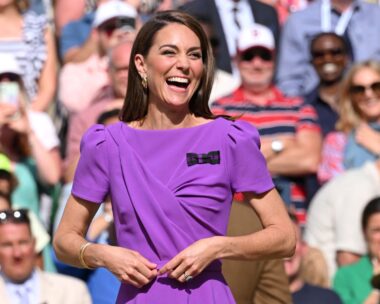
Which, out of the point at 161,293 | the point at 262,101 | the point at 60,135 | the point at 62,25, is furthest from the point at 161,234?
the point at 62,25

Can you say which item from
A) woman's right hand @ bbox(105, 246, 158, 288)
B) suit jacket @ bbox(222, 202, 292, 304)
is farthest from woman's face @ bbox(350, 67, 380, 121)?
woman's right hand @ bbox(105, 246, 158, 288)

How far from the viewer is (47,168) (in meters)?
8.60

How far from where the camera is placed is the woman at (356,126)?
9.08 m

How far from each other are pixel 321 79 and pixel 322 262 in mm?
1986

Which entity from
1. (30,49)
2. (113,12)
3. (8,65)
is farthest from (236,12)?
(8,65)

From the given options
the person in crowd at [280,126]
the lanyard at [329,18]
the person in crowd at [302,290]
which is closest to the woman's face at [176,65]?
the person in crowd at [302,290]

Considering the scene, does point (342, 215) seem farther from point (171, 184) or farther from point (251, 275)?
point (171, 184)

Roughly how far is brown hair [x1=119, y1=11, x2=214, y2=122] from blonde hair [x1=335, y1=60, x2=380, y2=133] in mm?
5047

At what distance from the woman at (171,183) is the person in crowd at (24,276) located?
2922mm

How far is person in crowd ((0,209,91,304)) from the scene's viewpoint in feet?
23.4

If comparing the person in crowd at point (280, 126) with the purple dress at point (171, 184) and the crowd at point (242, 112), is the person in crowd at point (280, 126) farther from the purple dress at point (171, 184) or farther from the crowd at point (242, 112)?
the purple dress at point (171, 184)

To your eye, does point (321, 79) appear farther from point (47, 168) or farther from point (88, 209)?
point (88, 209)

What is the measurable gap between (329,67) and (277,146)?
43.5 inches

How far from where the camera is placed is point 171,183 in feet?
13.4
